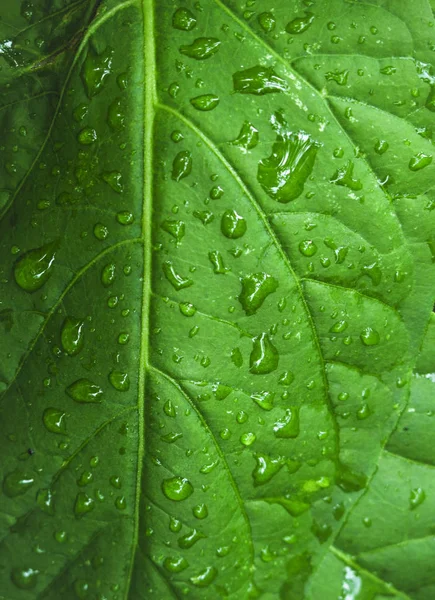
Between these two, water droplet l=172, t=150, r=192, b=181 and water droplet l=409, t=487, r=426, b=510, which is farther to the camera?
water droplet l=409, t=487, r=426, b=510

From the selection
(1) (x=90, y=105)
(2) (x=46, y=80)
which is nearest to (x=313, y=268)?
(1) (x=90, y=105)

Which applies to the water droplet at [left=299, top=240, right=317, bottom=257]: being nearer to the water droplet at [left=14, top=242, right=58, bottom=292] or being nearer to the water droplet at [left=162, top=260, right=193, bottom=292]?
the water droplet at [left=162, top=260, right=193, bottom=292]

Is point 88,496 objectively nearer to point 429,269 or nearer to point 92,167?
point 92,167

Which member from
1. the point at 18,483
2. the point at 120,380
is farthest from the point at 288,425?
the point at 18,483

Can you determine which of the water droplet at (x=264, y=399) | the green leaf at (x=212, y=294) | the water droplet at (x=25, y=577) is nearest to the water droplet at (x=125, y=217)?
the green leaf at (x=212, y=294)

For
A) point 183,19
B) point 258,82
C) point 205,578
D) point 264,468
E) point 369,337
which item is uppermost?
point 183,19

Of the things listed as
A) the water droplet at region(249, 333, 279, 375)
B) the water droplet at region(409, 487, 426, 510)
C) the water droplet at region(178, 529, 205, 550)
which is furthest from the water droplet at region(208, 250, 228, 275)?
the water droplet at region(409, 487, 426, 510)

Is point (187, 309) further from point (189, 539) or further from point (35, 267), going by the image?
point (189, 539)
